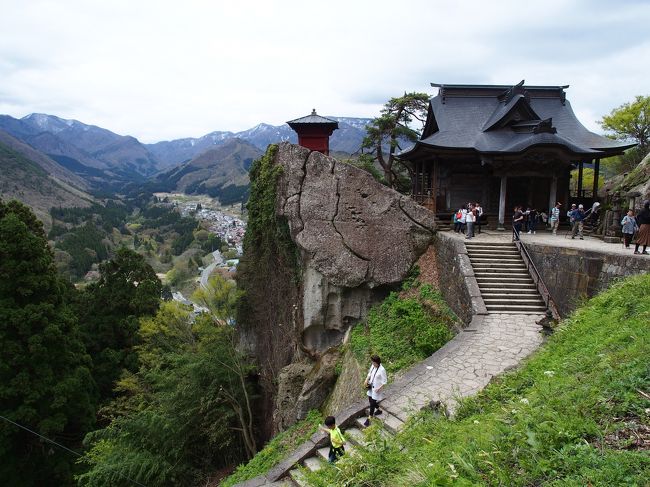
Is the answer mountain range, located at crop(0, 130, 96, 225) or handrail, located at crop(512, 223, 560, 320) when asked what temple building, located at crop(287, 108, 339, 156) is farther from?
mountain range, located at crop(0, 130, 96, 225)

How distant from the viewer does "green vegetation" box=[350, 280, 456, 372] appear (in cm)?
1170

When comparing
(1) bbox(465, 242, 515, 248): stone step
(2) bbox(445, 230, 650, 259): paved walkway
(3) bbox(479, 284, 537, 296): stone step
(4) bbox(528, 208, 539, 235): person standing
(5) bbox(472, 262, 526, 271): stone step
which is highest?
(4) bbox(528, 208, 539, 235): person standing

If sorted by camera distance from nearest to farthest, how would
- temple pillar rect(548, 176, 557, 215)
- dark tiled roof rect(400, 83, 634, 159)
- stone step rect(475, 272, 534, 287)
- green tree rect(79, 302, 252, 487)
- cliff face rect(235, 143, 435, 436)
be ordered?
stone step rect(475, 272, 534, 287) → green tree rect(79, 302, 252, 487) → cliff face rect(235, 143, 435, 436) → dark tiled roof rect(400, 83, 634, 159) → temple pillar rect(548, 176, 557, 215)

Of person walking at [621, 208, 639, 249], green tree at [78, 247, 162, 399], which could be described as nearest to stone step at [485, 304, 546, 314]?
person walking at [621, 208, 639, 249]

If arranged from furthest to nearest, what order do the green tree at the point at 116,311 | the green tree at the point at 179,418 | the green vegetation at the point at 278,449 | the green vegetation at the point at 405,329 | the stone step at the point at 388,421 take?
1. the green tree at the point at 116,311
2. the green tree at the point at 179,418
3. the green vegetation at the point at 405,329
4. the green vegetation at the point at 278,449
5. the stone step at the point at 388,421

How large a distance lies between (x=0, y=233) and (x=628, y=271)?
76.0ft

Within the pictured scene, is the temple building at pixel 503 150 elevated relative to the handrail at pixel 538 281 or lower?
elevated

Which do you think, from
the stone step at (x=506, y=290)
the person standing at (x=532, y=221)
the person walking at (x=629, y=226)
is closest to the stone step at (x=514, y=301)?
the stone step at (x=506, y=290)

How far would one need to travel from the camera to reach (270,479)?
328 inches

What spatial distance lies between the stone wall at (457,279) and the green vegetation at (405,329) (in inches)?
15.6

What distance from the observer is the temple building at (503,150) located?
1811 centimetres

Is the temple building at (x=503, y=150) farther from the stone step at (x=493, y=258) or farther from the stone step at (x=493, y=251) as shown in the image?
the stone step at (x=493, y=258)

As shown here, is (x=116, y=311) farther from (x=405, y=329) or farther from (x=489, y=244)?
(x=489, y=244)

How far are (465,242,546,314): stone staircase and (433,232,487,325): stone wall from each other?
43 centimetres
